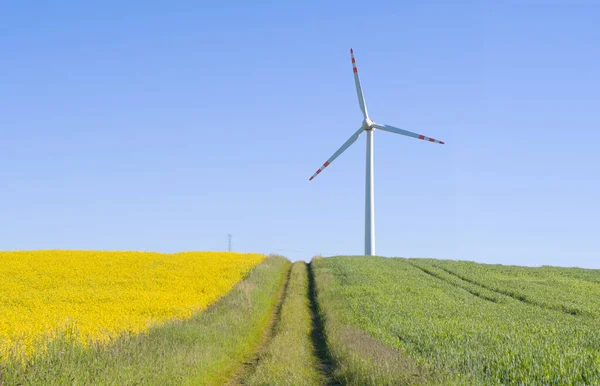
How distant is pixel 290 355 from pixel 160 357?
13.6 ft

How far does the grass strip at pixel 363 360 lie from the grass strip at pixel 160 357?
2.93 metres

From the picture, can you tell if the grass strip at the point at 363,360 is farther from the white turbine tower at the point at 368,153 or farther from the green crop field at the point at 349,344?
the white turbine tower at the point at 368,153

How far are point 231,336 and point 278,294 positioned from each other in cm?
1480

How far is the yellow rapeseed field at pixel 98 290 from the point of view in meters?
19.8

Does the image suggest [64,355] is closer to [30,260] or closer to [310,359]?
[310,359]

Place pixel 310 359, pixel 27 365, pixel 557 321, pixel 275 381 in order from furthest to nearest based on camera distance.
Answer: pixel 557 321, pixel 310 359, pixel 275 381, pixel 27 365

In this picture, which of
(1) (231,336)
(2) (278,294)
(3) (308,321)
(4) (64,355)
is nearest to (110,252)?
(2) (278,294)

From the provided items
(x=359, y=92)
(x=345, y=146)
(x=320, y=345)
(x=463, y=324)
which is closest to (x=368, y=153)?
(x=345, y=146)

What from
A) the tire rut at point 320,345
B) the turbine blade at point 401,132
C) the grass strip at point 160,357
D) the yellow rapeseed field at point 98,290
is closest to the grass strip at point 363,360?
the tire rut at point 320,345

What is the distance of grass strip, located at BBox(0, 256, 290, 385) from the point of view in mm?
12656

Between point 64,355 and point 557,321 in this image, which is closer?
point 64,355

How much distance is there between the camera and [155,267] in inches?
1838

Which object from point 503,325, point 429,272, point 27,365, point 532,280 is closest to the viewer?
point 27,365

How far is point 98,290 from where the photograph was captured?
110 ft
